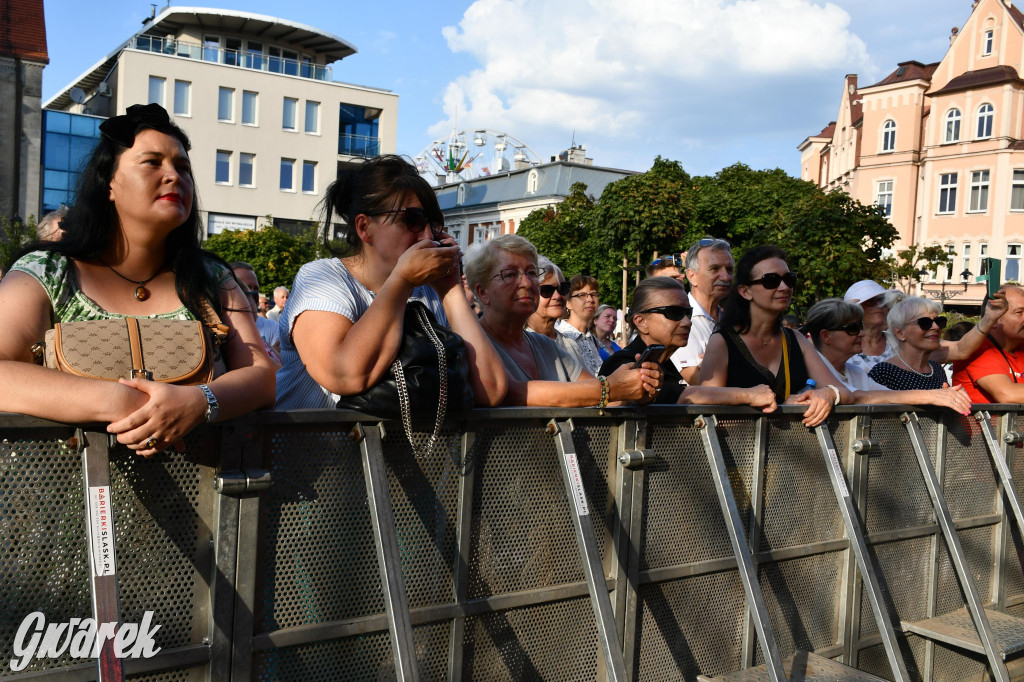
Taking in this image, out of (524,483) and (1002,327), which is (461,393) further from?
(1002,327)

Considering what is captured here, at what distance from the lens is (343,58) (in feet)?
182

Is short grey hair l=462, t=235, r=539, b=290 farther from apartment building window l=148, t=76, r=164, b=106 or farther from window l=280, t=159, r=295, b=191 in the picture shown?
window l=280, t=159, r=295, b=191

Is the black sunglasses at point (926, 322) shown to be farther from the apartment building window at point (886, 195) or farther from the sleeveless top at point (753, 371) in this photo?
the apartment building window at point (886, 195)

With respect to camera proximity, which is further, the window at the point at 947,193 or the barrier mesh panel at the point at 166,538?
the window at the point at 947,193

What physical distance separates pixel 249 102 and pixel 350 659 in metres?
50.8

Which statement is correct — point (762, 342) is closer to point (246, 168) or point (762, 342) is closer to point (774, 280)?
point (774, 280)

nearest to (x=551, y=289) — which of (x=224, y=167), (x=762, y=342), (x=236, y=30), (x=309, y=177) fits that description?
(x=762, y=342)

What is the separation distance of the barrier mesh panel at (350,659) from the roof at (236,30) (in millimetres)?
52961

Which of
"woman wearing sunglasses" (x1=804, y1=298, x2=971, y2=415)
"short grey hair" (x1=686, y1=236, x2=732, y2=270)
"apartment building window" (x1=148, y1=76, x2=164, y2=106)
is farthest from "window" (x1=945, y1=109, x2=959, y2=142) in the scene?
"woman wearing sunglasses" (x1=804, y1=298, x2=971, y2=415)

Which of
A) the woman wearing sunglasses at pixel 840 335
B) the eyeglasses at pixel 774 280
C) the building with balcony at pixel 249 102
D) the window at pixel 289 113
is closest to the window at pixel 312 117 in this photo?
the building with balcony at pixel 249 102

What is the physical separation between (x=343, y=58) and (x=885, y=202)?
34.8m

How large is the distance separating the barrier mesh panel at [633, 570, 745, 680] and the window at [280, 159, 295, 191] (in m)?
49.4

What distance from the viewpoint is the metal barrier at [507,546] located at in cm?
238

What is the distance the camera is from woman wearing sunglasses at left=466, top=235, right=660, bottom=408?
10.9ft
